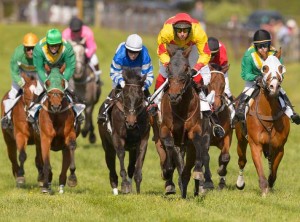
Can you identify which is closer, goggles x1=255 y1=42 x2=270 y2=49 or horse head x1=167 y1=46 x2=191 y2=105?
horse head x1=167 y1=46 x2=191 y2=105

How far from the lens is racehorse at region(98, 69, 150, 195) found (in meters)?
15.8

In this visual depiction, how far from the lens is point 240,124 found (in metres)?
17.5

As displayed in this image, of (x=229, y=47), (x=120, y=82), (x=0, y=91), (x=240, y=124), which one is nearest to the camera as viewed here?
(x=120, y=82)

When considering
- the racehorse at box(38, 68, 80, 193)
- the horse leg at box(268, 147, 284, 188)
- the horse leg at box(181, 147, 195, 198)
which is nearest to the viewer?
the horse leg at box(181, 147, 195, 198)

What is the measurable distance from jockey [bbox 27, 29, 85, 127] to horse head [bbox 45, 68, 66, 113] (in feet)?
1.27

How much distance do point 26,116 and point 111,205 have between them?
494 cm

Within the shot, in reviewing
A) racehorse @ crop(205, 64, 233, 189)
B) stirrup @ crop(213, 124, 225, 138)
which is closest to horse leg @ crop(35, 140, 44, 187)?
racehorse @ crop(205, 64, 233, 189)

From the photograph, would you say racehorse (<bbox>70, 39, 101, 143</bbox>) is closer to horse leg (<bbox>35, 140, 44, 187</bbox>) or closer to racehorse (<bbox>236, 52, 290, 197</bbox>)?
horse leg (<bbox>35, 140, 44, 187</bbox>)

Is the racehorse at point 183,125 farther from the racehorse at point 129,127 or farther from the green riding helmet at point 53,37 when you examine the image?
the green riding helmet at point 53,37

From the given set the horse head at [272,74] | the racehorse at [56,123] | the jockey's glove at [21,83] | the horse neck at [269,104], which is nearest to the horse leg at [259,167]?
the horse neck at [269,104]

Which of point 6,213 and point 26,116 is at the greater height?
point 26,116

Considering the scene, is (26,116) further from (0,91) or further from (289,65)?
(289,65)

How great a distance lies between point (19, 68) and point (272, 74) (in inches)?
245

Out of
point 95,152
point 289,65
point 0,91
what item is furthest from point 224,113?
point 289,65
